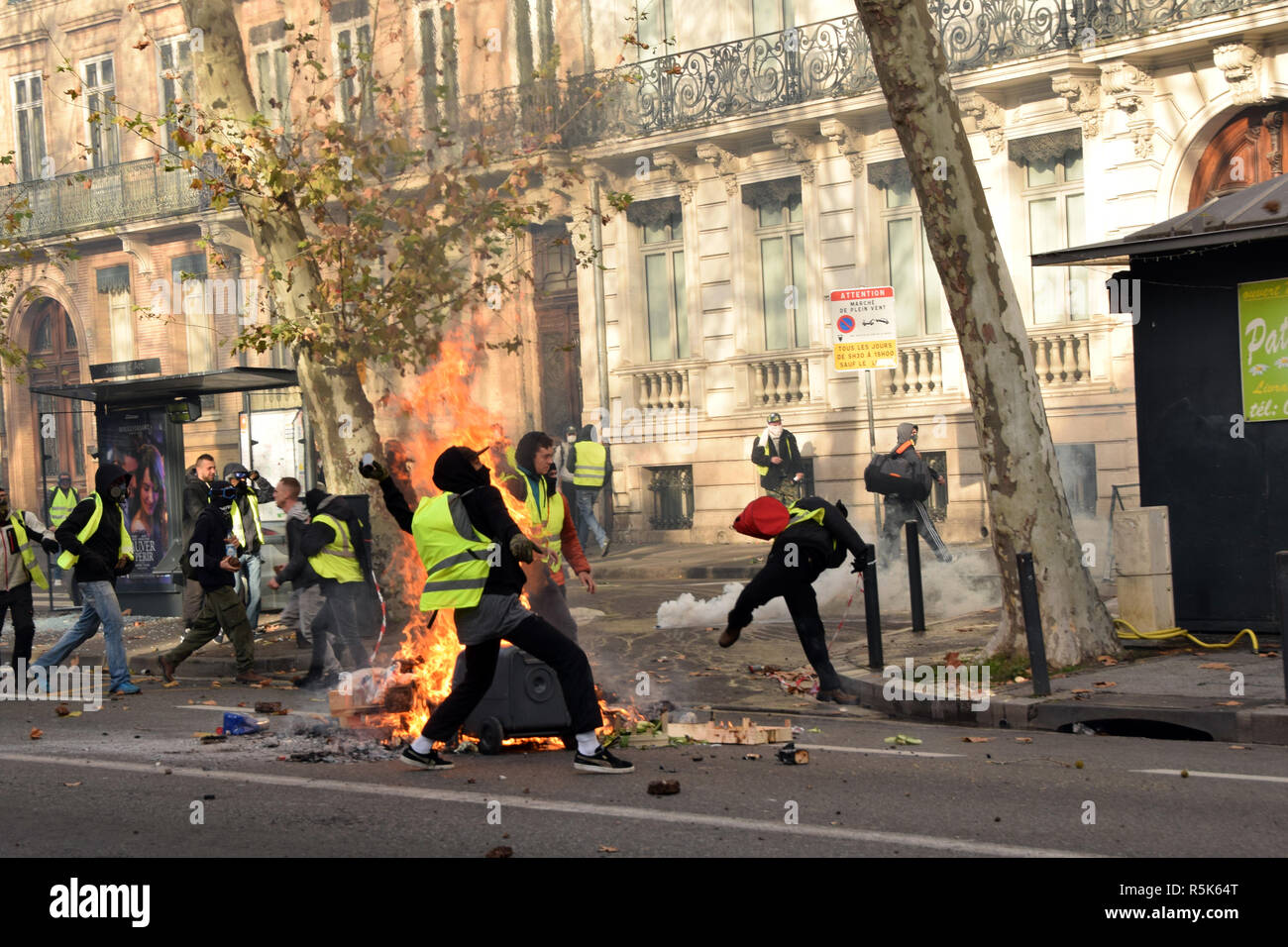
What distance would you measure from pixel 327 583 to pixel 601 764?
485 cm

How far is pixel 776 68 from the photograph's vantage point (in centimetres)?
2506

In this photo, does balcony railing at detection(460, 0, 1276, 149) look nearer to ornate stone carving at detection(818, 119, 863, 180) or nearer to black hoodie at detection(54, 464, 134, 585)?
ornate stone carving at detection(818, 119, 863, 180)

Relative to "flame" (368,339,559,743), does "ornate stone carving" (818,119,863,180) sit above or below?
above

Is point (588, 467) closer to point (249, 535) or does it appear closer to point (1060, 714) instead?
point (249, 535)

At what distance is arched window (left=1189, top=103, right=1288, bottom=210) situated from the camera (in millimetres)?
20531

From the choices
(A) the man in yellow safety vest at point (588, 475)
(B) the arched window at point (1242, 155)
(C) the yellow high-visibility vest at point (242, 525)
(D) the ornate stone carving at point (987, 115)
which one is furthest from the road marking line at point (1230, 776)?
(D) the ornate stone carving at point (987, 115)

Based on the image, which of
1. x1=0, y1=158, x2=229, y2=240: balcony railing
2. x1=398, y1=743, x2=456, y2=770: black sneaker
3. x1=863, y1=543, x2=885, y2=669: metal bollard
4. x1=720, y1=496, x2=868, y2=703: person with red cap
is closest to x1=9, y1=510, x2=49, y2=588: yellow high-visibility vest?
x1=720, y1=496, x2=868, y2=703: person with red cap

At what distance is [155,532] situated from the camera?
19.4 m

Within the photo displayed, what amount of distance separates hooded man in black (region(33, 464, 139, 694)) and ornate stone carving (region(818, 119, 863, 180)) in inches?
565

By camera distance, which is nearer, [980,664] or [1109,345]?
[980,664]

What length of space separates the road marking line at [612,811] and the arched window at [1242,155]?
16.1 meters

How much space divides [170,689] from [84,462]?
2470 centimetres
